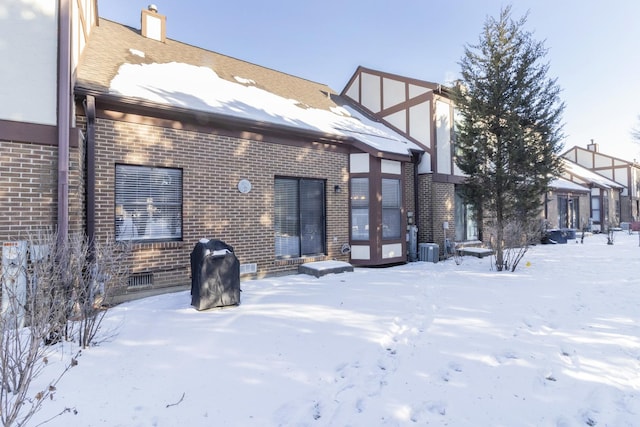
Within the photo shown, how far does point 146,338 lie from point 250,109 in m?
6.15

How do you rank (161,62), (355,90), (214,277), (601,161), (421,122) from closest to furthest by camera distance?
(214,277) → (161,62) → (421,122) → (355,90) → (601,161)

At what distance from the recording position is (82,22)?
7129 mm

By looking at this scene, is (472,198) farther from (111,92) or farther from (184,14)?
(184,14)

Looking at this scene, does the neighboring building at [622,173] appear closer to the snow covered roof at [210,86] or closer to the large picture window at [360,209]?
the snow covered roof at [210,86]

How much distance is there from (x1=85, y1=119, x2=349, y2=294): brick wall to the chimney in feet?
19.0

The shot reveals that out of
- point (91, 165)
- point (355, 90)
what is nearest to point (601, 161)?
point (355, 90)

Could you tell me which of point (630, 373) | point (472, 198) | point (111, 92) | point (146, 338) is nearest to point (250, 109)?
point (111, 92)

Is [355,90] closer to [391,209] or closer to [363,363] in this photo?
[391,209]

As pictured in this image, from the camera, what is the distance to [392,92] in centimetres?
1420

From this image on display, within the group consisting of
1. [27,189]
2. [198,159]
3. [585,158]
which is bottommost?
[27,189]

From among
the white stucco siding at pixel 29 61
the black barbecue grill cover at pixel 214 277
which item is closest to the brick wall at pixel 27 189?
the white stucco siding at pixel 29 61

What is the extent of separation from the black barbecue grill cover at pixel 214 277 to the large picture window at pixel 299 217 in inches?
121

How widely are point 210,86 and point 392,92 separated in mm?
7673

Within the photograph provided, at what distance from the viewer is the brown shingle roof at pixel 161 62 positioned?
728cm
